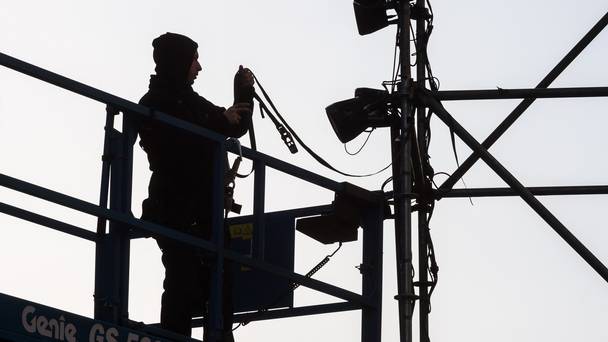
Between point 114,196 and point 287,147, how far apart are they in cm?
238

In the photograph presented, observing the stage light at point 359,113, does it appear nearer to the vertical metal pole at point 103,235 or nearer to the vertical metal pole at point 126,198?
the vertical metal pole at point 126,198

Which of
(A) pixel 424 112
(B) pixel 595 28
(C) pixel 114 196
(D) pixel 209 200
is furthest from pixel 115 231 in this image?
(B) pixel 595 28

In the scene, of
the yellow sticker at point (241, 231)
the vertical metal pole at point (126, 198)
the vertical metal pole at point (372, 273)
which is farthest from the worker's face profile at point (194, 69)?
the vertical metal pole at point (372, 273)

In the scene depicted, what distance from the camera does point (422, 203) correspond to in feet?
38.8

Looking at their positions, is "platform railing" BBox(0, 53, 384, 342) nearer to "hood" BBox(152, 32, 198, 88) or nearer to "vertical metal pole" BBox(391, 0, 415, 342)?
"hood" BBox(152, 32, 198, 88)

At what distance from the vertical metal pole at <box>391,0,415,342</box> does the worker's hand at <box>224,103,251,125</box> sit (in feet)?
5.74

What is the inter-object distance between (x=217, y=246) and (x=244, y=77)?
1.53m

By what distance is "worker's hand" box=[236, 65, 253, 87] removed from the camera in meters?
10.5

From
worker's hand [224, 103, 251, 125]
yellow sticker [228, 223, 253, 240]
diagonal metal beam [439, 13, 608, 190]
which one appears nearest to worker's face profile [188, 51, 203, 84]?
worker's hand [224, 103, 251, 125]

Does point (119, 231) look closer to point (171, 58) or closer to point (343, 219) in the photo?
point (171, 58)

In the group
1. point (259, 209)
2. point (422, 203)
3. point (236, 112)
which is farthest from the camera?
point (422, 203)

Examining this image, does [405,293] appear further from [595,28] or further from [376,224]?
[595,28]

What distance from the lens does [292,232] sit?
11.3 m

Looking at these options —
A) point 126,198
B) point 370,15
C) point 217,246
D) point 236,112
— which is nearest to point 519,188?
point 370,15
